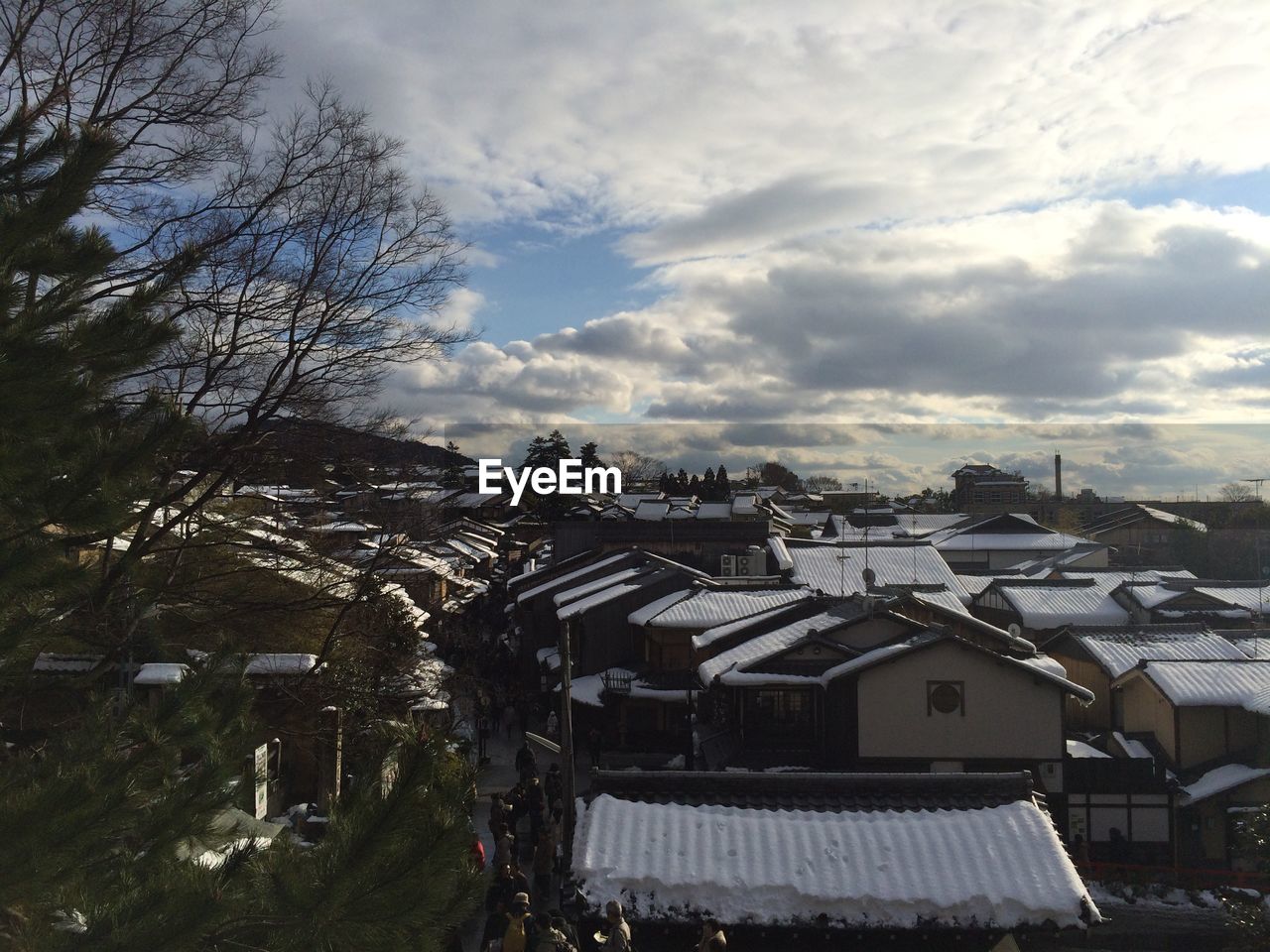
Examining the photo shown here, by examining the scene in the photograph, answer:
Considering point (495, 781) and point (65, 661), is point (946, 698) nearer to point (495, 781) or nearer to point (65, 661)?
point (495, 781)

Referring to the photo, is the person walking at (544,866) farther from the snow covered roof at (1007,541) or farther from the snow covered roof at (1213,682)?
the snow covered roof at (1007,541)

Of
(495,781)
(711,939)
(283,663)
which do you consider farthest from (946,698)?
(283,663)

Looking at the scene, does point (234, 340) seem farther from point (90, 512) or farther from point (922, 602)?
point (922, 602)

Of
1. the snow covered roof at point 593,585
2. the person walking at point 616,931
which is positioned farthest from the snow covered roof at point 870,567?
the person walking at point 616,931

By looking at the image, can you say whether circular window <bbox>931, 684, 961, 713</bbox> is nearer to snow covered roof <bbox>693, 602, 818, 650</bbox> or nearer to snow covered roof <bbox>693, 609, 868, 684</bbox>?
snow covered roof <bbox>693, 609, 868, 684</bbox>

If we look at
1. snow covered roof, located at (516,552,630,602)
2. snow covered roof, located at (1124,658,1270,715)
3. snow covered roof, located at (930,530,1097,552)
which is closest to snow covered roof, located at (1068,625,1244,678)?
snow covered roof, located at (1124,658,1270,715)
